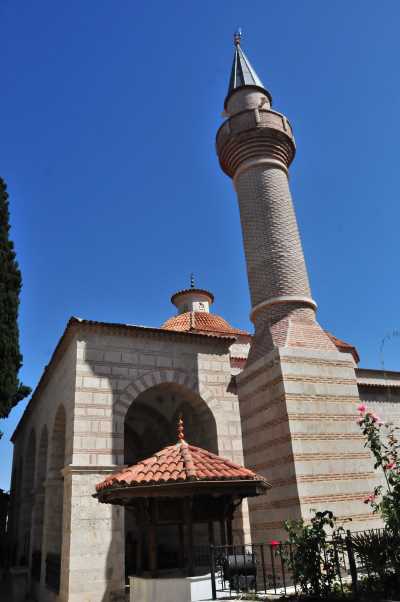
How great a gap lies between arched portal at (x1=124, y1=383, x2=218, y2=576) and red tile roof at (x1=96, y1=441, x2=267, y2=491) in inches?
139

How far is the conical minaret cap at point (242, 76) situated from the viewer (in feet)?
41.1

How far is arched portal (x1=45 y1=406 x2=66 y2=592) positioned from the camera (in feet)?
37.9

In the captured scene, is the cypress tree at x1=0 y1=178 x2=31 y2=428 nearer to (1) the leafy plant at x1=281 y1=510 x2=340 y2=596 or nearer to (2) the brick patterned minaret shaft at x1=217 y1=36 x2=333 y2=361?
(2) the brick patterned minaret shaft at x1=217 y1=36 x2=333 y2=361

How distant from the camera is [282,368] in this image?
9.05 meters

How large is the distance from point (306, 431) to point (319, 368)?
129cm

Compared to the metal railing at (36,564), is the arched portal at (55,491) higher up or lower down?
higher up

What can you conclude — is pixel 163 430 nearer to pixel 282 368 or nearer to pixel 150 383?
pixel 150 383

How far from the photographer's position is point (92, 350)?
1048 centimetres

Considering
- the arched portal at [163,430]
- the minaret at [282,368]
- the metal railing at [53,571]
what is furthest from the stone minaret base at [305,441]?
the metal railing at [53,571]

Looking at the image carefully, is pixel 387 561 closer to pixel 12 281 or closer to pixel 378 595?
pixel 378 595

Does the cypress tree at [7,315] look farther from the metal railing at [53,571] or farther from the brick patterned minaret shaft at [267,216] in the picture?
the brick patterned minaret shaft at [267,216]

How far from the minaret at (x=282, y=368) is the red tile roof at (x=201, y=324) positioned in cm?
682

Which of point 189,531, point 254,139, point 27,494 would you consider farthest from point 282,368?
point 27,494

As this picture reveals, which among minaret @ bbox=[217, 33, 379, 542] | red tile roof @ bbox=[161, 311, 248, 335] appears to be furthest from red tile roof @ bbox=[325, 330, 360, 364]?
minaret @ bbox=[217, 33, 379, 542]
